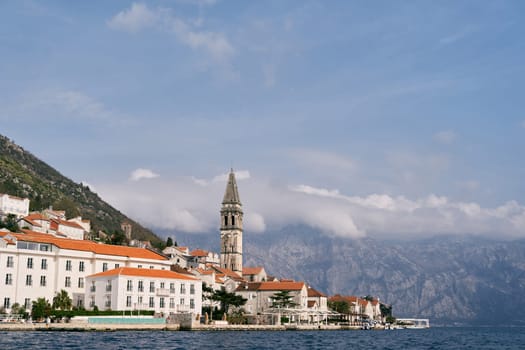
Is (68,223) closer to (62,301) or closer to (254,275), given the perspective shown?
(62,301)

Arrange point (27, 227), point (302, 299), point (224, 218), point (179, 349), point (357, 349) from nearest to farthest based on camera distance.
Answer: point (179, 349), point (357, 349), point (27, 227), point (302, 299), point (224, 218)

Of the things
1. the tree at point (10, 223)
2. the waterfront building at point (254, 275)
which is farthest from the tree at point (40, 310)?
the waterfront building at point (254, 275)

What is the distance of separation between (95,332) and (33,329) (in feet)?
24.0

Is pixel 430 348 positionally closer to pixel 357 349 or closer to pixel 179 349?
pixel 357 349

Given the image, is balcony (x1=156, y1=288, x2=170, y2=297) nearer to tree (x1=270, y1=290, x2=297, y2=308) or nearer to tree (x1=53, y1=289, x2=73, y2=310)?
tree (x1=53, y1=289, x2=73, y2=310)

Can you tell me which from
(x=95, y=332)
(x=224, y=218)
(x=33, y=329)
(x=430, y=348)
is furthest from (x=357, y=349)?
(x=224, y=218)

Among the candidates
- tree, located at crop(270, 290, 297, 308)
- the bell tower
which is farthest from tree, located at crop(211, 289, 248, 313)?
the bell tower

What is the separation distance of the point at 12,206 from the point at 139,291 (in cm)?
5174

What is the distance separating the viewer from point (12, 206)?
140 meters

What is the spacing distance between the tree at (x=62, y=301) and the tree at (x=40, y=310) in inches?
95.2

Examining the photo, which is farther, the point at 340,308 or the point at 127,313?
the point at 340,308

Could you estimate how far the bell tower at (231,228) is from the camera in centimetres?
19050

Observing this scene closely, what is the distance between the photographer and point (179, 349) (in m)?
63.0

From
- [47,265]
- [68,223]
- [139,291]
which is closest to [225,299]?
[139,291]
